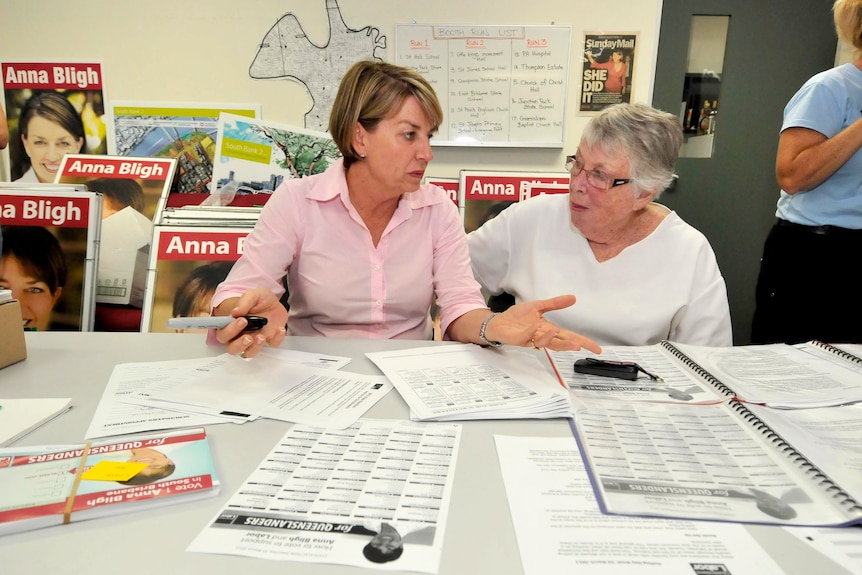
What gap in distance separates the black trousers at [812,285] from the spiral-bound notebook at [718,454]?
77cm

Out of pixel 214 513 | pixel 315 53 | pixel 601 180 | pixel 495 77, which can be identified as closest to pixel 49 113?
pixel 315 53

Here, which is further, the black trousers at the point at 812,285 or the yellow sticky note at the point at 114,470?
the black trousers at the point at 812,285

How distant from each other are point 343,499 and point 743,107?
3.22 metres

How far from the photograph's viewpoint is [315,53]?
113 inches

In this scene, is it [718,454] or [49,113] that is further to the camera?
[49,113]

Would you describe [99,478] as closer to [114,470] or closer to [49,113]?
[114,470]

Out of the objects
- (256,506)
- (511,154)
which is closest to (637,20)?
(511,154)

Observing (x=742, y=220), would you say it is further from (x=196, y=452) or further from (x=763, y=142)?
(x=196, y=452)

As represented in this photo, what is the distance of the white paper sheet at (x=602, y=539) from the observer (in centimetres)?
54

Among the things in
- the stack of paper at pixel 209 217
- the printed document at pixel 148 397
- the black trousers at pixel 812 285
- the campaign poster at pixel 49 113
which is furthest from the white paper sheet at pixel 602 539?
the campaign poster at pixel 49 113

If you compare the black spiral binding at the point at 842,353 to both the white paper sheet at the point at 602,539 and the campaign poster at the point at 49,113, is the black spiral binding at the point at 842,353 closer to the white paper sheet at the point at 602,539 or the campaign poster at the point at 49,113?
the white paper sheet at the point at 602,539

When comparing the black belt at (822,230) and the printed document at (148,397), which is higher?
the black belt at (822,230)

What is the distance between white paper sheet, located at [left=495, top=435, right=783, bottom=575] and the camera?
542 millimetres

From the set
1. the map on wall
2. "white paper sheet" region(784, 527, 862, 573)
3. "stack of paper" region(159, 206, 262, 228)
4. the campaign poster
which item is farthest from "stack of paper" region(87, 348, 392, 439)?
the campaign poster
